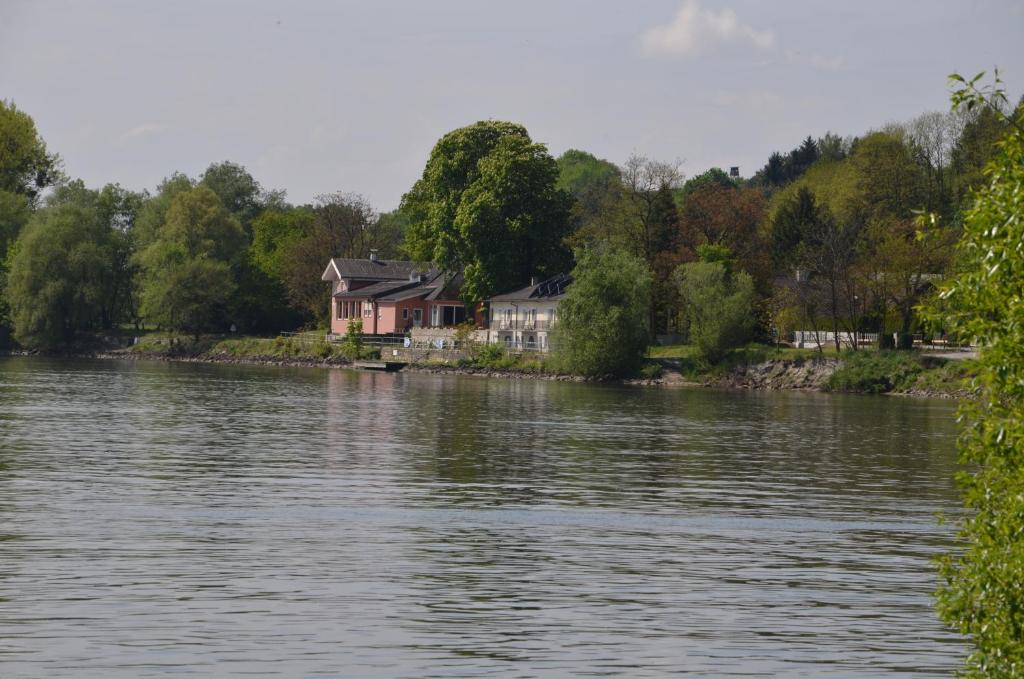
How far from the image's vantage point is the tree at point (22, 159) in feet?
440

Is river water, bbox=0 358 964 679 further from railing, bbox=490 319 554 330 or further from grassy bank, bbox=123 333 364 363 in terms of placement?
grassy bank, bbox=123 333 364 363

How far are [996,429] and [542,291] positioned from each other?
302 feet

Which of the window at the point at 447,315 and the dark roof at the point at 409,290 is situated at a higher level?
the dark roof at the point at 409,290

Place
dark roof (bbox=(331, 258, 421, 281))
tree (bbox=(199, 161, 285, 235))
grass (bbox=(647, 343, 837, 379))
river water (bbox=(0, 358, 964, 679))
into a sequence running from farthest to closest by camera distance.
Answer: tree (bbox=(199, 161, 285, 235)) → dark roof (bbox=(331, 258, 421, 281)) → grass (bbox=(647, 343, 837, 379)) → river water (bbox=(0, 358, 964, 679))

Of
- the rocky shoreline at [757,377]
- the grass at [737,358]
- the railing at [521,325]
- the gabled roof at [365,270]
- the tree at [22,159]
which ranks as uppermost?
the tree at [22,159]

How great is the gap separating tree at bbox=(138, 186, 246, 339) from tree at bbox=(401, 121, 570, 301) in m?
20.4

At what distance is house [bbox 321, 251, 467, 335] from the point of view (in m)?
120

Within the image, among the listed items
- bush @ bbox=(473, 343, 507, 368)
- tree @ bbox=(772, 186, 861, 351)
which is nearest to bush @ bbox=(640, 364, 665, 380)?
tree @ bbox=(772, 186, 861, 351)

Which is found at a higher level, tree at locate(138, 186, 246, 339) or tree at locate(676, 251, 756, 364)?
tree at locate(138, 186, 246, 339)

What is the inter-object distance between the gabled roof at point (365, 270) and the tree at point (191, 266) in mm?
9293

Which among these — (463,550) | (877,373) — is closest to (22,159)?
(877,373)

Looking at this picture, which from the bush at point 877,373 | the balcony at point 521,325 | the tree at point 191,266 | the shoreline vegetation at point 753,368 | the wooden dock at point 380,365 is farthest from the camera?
the tree at point 191,266

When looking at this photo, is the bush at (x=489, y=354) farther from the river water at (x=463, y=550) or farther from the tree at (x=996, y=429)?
the tree at (x=996, y=429)

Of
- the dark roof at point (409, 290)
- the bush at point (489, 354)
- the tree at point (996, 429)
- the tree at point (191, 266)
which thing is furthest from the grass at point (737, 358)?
the tree at point (996, 429)
